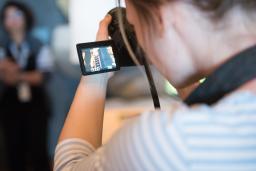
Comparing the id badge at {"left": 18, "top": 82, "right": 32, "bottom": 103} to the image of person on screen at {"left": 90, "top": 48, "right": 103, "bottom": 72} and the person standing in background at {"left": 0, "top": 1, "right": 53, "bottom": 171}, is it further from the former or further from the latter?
the image of person on screen at {"left": 90, "top": 48, "right": 103, "bottom": 72}

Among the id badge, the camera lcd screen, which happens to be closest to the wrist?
the camera lcd screen

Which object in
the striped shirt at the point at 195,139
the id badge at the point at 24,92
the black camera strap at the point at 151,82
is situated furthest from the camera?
the id badge at the point at 24,92

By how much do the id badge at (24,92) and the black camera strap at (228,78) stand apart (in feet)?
6.32

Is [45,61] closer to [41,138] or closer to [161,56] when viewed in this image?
[41,138]

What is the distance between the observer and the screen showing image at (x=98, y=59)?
555mm

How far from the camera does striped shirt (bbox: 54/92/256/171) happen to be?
0.34m

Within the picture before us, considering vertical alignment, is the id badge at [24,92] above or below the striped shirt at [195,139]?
below

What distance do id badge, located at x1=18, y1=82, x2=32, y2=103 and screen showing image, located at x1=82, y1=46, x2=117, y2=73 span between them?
175 centimetres

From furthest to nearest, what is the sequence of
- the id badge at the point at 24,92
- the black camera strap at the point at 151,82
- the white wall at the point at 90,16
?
1. the id badge at the point at 24,92
2. the white wall at the point at 90,16
3. the black camera strap at the point at 151,82

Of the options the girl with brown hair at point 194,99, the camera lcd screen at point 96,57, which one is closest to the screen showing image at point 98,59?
the camera lcd screen at point 96,57

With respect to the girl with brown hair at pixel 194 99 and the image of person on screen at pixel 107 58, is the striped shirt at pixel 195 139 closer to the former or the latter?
the girl with brown hair at pixel 194 99

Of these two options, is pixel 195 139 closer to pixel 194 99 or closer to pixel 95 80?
pixel 194 99

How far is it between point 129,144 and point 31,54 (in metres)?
2.01

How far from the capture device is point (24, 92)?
7.35ft
